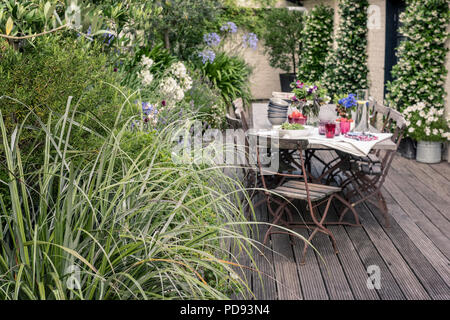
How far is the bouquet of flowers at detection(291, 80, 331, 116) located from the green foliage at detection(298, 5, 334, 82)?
6.27 m

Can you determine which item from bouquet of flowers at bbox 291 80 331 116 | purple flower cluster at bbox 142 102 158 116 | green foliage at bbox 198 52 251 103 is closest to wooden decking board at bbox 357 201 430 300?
bouquet of flowers at bbox 291 80 331 116

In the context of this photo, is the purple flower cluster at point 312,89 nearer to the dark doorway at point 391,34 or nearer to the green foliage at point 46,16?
the green foliage at point 46,16

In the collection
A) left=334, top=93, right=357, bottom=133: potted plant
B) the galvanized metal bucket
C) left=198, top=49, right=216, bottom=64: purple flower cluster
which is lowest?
the galvanized metal bucket

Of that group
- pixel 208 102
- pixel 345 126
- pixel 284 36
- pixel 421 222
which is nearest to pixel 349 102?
pixel 345 126

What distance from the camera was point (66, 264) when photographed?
1.84 metres

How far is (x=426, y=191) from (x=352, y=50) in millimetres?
4385

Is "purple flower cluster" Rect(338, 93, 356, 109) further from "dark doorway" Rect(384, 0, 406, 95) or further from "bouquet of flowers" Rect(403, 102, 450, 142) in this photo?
"dark doorway" Rect(384, 0, 406, 95)

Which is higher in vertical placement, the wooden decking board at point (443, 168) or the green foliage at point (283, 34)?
the green foliage at point (283, 34)

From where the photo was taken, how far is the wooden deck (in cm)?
337

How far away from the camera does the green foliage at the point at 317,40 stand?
37.8ft

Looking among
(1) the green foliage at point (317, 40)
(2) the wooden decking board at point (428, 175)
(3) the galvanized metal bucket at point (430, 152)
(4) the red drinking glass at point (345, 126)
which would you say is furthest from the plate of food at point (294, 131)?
(1) the green foliage at point (317, 40)

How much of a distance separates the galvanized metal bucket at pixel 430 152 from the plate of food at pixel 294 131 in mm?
2950
